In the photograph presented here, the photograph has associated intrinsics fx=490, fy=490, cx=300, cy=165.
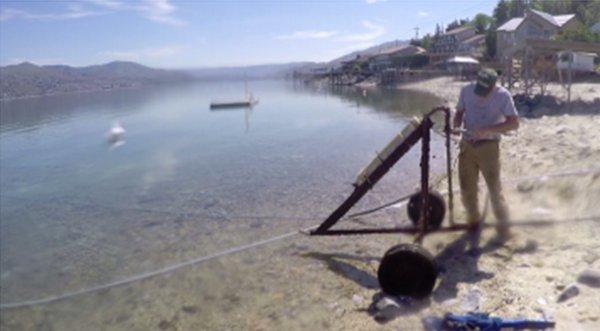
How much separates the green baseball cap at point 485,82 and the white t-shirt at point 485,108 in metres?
0.12

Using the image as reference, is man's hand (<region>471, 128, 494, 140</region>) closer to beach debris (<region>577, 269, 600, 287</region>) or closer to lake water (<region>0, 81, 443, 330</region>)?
beach debris (<region>577, 269, 600, 287</region>)

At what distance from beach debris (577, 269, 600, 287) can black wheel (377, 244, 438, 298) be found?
1634mm

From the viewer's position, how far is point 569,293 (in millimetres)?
5477

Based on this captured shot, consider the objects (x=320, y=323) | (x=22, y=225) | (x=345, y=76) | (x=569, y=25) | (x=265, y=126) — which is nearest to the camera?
(x=320, y=323)

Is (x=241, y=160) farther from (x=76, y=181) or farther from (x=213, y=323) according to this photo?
(x=213, y=323)

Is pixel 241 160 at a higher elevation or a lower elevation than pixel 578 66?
lower

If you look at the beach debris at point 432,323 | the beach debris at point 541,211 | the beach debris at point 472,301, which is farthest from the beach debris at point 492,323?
the beach debris at point 541,211

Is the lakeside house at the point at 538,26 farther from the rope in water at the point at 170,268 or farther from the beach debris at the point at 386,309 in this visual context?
the beach debris at the point at 386,309

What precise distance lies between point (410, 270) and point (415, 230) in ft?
4.62

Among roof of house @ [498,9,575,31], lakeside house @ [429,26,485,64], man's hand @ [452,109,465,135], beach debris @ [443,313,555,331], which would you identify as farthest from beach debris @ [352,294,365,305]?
lakeside house @ [429,26,485,64]

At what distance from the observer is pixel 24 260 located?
1194 cm

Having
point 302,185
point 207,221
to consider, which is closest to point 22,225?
point 207,221

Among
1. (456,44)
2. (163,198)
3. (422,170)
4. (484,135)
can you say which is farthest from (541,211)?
(456,44)

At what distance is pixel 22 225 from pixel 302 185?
8.98 meters
